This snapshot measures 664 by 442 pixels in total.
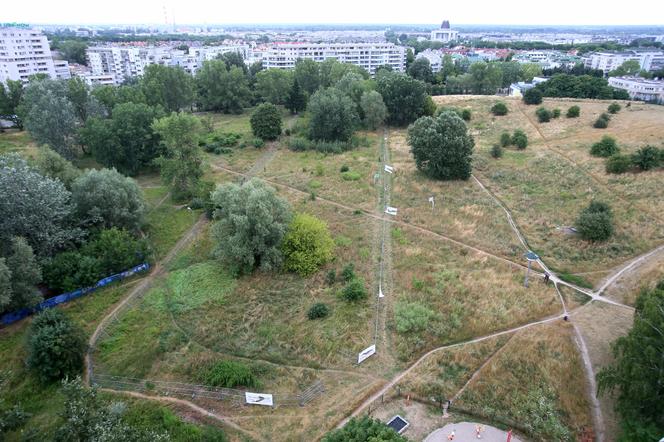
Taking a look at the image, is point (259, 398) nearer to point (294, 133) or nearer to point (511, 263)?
point (511, 263)

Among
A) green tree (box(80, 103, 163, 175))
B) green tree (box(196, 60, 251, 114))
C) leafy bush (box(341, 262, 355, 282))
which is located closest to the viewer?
leafy bush (box(341, 262, 355, 282))

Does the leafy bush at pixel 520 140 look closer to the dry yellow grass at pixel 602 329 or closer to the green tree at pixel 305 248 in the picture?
the dry yellow grass at pixel 602 329

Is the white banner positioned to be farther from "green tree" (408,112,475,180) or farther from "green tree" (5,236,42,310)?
"green tree" (5,236,42,310)

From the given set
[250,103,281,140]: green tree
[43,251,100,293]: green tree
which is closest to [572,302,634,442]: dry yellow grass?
[43,251,100,293]: green tree

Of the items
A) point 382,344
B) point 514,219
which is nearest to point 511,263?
point 514,219

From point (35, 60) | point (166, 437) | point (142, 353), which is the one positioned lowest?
point (142, 353)

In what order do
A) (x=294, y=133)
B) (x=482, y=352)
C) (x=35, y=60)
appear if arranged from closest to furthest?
1. (x=482, y=352)
2. (x=294, y=133)
3. (x=35, y=60)

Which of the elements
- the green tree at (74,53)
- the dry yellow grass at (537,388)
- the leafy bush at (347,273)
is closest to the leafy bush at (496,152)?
the leafy bush at (347,273)
